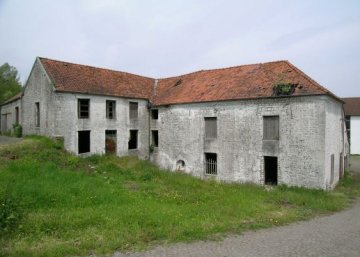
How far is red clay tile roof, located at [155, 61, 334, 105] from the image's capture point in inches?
698

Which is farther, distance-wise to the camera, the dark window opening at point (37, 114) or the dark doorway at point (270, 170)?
the dark window opening at point (37, 114)

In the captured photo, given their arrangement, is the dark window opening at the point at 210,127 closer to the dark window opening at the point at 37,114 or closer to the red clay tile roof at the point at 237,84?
the red clay tile roof at the point at 237,84

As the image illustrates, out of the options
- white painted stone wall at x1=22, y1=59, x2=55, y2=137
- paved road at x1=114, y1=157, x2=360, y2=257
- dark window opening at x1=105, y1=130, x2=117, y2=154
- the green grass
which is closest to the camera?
paved road at x1=114, y1=157, x2=360, y2=257

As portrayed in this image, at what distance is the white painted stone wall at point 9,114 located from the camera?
90.8ft

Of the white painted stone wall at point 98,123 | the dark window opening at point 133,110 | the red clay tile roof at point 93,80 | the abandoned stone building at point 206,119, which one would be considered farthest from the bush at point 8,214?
the dark window opening at point 133,110

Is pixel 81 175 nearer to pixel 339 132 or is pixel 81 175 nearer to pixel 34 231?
pixel 34 231

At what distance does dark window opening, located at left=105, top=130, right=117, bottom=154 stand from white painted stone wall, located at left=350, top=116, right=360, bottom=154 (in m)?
33.4

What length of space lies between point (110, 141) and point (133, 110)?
10.9 feet

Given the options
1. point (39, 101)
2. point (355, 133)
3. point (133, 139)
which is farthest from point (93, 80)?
point (355, 133)

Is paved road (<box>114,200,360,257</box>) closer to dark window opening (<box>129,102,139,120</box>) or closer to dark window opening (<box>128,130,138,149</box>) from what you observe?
dark window opening (<box>128,130,138,149</box>)

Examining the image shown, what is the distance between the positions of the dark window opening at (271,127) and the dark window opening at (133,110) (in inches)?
428

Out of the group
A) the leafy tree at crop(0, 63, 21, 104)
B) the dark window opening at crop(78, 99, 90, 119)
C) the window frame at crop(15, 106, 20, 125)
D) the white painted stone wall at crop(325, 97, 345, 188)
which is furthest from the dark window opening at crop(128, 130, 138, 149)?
the leafy tree at crop(0, 63, 21, 104)

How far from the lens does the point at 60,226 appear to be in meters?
9.13

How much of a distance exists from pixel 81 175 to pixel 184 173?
26.8 ft
